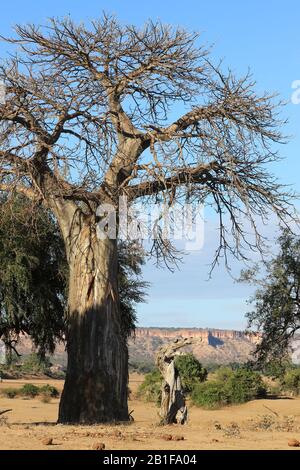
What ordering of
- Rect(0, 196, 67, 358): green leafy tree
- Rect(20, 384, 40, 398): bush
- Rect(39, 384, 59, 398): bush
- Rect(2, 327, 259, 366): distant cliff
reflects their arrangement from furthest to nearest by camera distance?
Rect(2, 327, 259, 366): distant cliff, Rect(20, 384, 40, 398): bush, Rect(39, 384, 59, 398): bush, Rect(0, 196, 67, 358): green leafy tree

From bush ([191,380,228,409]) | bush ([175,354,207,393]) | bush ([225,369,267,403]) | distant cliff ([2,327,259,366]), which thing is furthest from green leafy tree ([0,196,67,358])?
distant cliff ([2,327,259,366])

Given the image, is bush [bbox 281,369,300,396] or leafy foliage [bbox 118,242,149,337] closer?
leafy foliage [bbox 118,242,149,337]

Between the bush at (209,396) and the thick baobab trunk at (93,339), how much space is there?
66.2 ft

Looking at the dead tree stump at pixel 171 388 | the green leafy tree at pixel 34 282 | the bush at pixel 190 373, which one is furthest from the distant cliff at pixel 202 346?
the dead tree stump at pixel 171 388

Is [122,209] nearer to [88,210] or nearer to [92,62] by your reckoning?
[88,210]

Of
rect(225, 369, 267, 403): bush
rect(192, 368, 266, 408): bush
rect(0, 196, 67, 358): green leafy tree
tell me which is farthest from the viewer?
rect(225, 369, 267, 403): bush

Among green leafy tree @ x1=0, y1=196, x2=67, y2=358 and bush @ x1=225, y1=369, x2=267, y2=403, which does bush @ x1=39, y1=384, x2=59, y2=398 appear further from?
green leafy tree @ x1=0, y1=196, x2=67, y2=358

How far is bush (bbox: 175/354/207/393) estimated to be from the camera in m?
39.7

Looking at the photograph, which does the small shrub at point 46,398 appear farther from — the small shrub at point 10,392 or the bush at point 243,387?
the bush at point 243,387

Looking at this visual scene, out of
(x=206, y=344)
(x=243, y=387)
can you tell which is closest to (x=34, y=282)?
(x=243, y=387)

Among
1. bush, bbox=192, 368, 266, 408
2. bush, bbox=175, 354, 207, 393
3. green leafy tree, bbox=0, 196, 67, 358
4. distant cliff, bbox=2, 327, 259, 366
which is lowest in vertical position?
bush, bbox=192, 368, 266, 408

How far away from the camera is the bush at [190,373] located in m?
39.7
